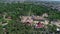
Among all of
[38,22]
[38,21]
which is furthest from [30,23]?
[38,21]

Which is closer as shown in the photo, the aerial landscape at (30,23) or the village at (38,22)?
the aerial landscape at (30,23)

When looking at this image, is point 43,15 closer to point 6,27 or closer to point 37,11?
point 37,11

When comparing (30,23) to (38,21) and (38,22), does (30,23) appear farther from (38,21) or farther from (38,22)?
(38,21)

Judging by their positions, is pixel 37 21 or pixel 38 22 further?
pixel 37 21

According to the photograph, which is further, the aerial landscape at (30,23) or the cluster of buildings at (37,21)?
the cluster of buildings at (37,21)

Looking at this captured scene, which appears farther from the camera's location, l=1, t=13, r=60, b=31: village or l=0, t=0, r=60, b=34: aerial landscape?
l=1, t=13, r=60, b=31: village

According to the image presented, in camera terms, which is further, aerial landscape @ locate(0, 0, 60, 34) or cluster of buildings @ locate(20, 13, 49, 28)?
cluster of buildings @ locate(20, 13, 49, 28)

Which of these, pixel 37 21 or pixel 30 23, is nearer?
pixel 30 23

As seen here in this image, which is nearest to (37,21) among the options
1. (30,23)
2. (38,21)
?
(38,21)

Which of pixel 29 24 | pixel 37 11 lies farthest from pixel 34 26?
pixel 37 11

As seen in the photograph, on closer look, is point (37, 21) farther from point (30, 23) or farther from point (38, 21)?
point (30, 23)

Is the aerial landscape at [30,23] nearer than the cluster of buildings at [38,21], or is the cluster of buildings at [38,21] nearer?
the aerial landscape at [30,23]
